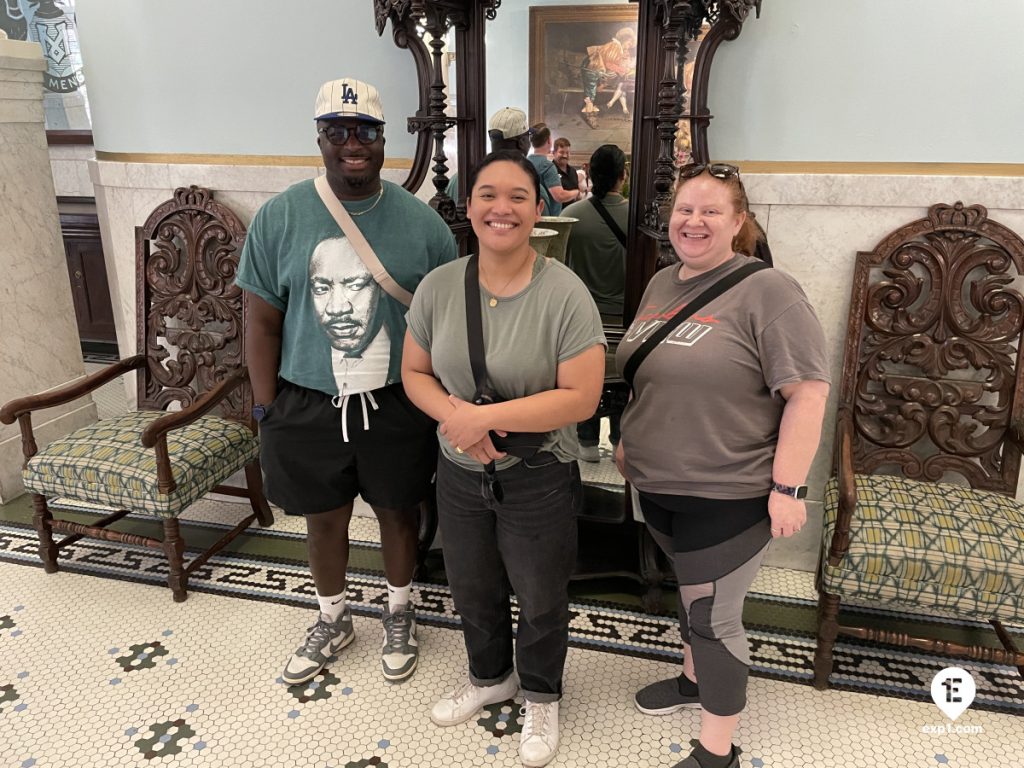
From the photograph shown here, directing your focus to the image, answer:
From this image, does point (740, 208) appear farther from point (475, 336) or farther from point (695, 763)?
point (695, 763)

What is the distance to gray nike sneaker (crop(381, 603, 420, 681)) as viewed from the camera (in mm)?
2215

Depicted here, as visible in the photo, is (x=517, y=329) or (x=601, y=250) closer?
(x=517, y=329)

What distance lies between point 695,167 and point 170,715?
2.09 meters

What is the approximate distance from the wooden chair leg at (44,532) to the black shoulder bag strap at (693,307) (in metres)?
2.40

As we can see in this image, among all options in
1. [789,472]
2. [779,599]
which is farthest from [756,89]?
[779,599]

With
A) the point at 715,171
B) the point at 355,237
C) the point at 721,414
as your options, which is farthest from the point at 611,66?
the point at 721,414

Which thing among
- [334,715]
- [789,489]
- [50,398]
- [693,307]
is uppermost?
[693,307]

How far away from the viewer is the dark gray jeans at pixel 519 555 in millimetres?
1726

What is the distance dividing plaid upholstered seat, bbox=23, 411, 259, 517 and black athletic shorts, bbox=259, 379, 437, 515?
2.35 feet

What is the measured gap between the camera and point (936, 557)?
1.99 meters

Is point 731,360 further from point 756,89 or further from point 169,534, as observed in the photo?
point 169,534

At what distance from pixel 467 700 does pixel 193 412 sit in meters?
1.42

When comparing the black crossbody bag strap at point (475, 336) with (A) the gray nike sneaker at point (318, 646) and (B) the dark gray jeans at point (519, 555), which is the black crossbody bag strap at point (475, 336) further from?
(A) the gray nike sneaker at point (318, 646)

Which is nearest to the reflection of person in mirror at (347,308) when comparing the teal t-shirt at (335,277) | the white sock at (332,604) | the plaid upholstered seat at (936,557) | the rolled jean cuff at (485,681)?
the teal t-shirt at (335,277)
